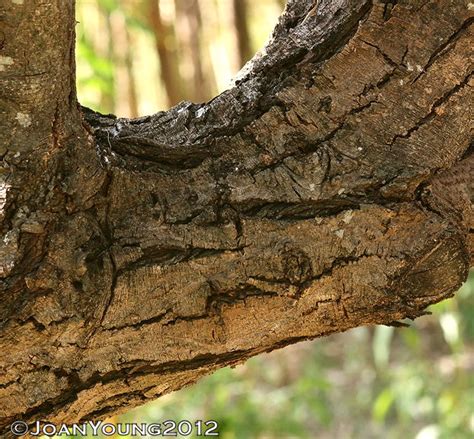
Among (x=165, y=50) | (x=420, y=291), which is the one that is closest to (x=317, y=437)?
(x=165, y=50)

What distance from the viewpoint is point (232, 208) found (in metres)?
1.00

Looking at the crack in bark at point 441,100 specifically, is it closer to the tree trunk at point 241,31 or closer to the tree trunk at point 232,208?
the tree trunk at point 232,208

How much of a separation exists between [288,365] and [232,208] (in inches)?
171

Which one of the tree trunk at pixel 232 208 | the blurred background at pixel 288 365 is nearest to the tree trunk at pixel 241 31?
the blurred background at pixel 288 365

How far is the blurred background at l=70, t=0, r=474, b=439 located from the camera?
285cm

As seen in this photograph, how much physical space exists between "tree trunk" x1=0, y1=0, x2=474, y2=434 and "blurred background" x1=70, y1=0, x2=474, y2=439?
1.53 ft

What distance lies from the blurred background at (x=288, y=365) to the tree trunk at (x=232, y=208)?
0.47 m

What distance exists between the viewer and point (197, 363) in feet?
3.32

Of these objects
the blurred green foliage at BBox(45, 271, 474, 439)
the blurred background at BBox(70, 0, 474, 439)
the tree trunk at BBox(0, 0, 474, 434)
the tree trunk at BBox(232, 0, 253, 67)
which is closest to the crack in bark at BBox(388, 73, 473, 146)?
the tree trunk at BBox(0, 0, 474, 434)

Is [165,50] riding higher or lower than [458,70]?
higher

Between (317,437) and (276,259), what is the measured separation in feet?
12.0

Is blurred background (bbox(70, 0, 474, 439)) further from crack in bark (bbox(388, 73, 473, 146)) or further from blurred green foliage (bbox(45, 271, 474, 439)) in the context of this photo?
crack in bark (bbox(388, 73, 473, 146))

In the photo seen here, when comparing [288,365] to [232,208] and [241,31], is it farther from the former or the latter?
[232,208]

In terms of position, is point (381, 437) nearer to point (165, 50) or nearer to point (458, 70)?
point (165, 50)
